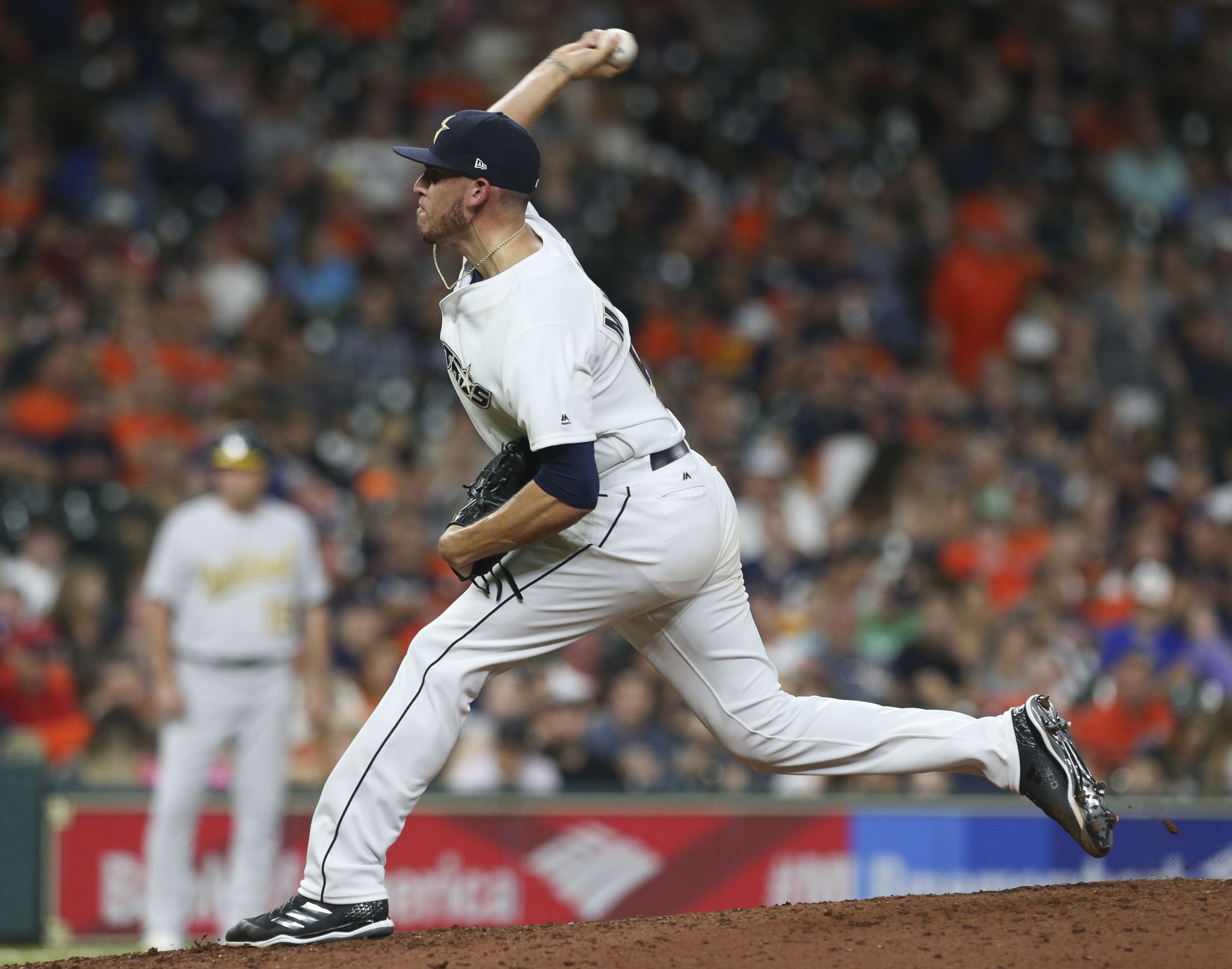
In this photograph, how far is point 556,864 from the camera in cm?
782

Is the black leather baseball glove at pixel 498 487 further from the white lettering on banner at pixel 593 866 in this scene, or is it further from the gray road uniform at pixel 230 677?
the white lettering on banner at pixel 593 866

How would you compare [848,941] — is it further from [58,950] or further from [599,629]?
[58,950]

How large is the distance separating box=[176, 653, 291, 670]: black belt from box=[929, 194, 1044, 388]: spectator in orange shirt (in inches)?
245

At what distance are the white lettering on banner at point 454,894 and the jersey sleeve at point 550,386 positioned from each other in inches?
168

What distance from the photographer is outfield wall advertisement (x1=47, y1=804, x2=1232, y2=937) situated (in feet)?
25.5

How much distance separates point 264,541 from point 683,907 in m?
2.60

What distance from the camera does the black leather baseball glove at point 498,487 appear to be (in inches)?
164

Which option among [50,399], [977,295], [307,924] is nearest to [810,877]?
[307,924]

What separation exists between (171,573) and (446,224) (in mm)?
3813

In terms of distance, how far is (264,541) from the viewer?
301 inches

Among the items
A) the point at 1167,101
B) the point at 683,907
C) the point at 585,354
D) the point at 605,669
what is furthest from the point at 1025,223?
the point at 585,354

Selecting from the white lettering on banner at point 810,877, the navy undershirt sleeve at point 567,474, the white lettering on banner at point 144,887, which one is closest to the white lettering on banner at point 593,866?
the white lettering on banner at point 810,877

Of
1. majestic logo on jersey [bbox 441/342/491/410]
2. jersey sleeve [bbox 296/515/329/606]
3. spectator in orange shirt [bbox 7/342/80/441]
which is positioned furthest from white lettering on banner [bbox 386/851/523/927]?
majestic logo on jersey [bbox 441/342/491/410]

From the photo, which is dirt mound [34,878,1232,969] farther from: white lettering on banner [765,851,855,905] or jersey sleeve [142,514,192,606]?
white lettering on banner [765,851,855,905]
